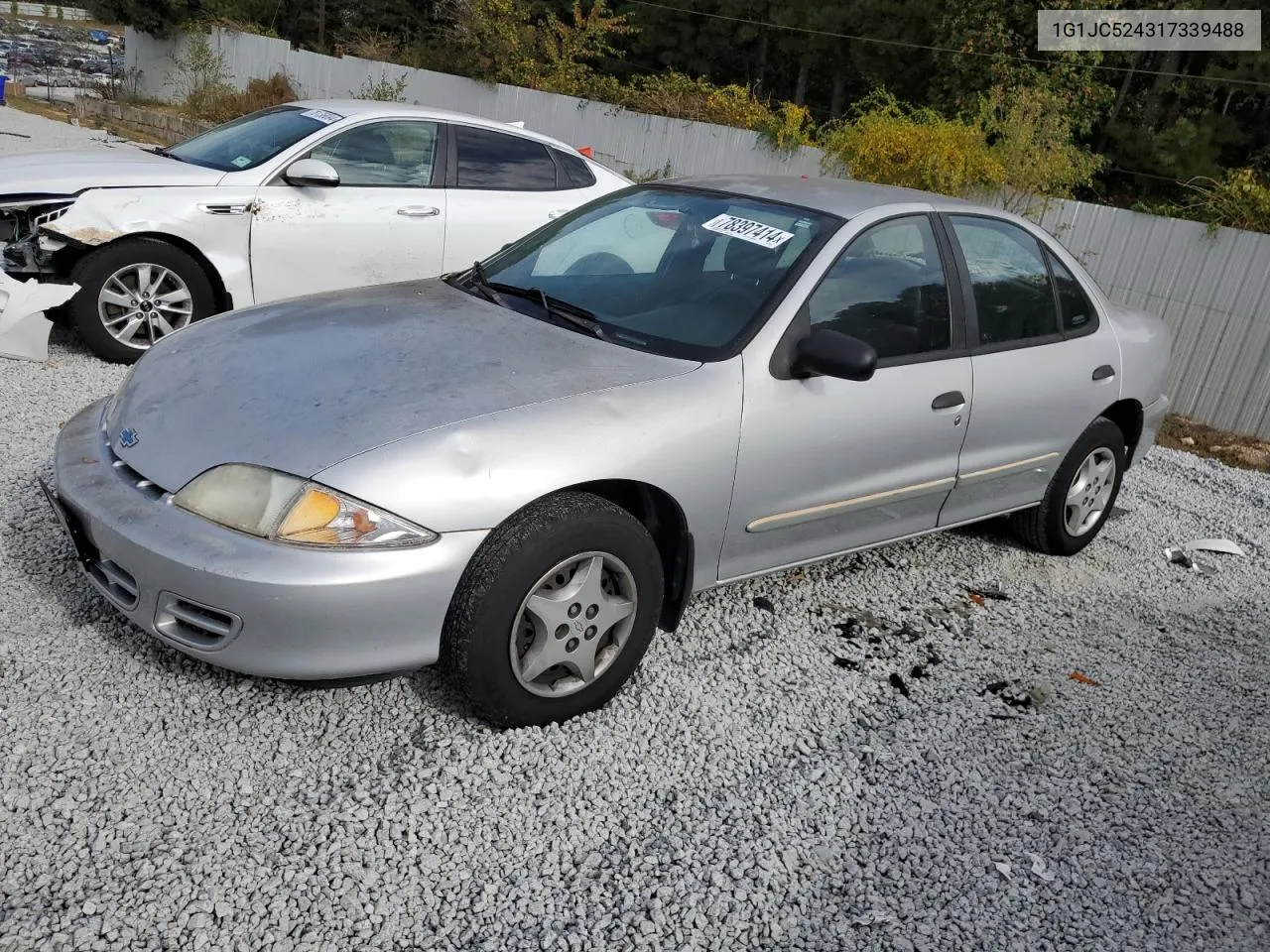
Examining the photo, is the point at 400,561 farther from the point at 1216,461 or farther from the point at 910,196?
the point at 1216,461

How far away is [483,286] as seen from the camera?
4234 millimetres

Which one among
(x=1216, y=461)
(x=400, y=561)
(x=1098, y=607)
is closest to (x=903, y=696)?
(x=1098, y=607)

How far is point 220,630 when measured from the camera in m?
2.85

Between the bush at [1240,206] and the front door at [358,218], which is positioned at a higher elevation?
the bush at [1240,206]

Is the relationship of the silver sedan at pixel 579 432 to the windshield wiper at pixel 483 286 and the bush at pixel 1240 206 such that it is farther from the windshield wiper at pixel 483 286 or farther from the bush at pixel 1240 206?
the bush at pixel 1240 206

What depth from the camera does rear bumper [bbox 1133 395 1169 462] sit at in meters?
Answer: 5.41

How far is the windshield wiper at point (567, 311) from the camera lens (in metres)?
3.74

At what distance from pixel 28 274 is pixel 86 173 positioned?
2.13ft

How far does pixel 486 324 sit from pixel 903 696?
6.43ft

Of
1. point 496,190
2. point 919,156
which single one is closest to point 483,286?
point 496,190

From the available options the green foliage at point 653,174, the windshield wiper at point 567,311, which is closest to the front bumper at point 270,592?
the windshield wiper at point 567,311

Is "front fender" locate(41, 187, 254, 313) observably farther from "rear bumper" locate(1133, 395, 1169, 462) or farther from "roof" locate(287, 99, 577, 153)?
"rear bumper" locate(1133, 395, 1169, 462)

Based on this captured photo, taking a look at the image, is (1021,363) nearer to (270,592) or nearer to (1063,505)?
(1063,505)

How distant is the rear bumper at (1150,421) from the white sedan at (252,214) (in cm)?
399
